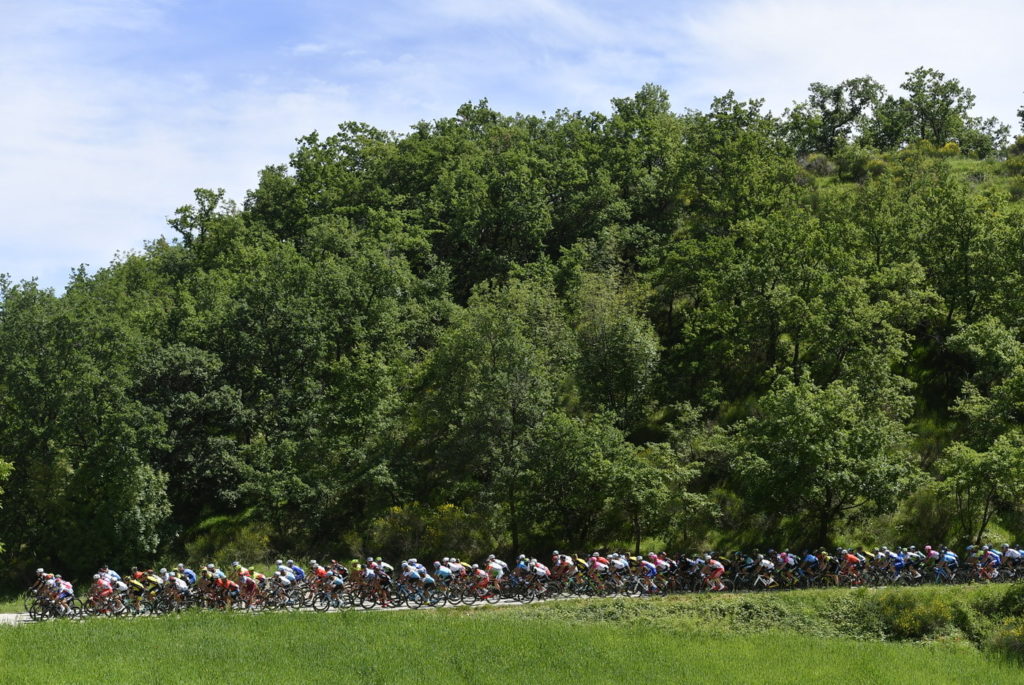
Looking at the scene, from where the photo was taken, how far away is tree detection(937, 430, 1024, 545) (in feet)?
119

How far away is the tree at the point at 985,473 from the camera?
3612 centimetres

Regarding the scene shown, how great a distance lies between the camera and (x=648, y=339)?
48.4 m

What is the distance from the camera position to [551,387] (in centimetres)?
4594

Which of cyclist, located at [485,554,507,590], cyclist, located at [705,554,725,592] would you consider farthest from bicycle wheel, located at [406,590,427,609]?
cyclist, located at [705,554,725,592]

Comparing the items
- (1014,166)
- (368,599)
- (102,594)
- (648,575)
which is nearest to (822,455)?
(648,575)

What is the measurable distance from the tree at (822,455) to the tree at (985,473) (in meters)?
1.71

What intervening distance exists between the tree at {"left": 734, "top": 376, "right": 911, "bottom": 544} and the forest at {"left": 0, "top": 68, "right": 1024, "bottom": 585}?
119mm

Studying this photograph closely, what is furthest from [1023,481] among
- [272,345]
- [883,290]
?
[272,345]

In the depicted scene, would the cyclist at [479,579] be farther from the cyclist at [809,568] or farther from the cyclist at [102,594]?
the cyclist at [102,594]

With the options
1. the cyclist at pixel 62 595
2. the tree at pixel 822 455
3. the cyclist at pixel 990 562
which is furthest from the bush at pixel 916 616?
the cyclist at pixel 62 595

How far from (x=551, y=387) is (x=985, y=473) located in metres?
18.5

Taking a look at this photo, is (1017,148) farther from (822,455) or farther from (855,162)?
(822,455)

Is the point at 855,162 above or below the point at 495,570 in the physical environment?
above

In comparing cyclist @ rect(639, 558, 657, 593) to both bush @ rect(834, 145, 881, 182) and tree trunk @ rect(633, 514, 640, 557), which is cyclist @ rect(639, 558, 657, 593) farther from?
bush @ rect(834, 145, 881, 182)
